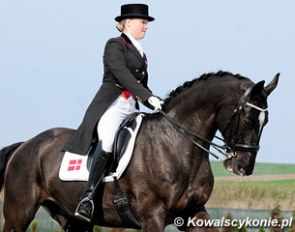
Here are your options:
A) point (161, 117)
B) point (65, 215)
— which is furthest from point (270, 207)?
point (161, 117)

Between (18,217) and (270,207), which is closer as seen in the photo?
(18,217)

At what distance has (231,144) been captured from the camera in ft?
28.3

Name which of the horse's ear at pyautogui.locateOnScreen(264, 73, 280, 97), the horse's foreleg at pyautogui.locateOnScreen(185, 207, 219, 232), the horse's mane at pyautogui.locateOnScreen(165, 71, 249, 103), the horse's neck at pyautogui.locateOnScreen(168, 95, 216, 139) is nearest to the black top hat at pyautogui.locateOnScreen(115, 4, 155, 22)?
the horse's mane at pyautogui.locateOnScreen(165, 71, 249, 103)

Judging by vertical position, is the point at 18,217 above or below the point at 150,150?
below

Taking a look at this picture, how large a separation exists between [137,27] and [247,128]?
5.51 feet

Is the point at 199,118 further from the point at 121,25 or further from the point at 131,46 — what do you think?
the point at 121,25

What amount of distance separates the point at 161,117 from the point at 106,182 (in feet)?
2.96

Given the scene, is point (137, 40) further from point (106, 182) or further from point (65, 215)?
point (65, 215)

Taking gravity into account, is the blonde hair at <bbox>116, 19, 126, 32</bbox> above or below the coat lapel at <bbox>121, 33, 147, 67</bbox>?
above

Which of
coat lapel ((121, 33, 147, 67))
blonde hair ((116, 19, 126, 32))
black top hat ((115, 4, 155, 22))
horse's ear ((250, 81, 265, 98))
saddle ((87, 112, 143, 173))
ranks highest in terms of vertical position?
black top hat ((115, 4, 155, 22))

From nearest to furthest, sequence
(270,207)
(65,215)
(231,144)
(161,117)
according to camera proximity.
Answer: (231,144) < (161,117) < (65,215) < (270,207)

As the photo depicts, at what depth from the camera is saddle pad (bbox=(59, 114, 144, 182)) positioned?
29.9ft

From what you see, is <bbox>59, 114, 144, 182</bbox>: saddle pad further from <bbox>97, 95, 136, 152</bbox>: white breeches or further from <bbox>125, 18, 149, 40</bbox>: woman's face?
<bbox>125, 18, 149, 40</bbox>: woman's face

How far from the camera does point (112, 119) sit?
368 inches
